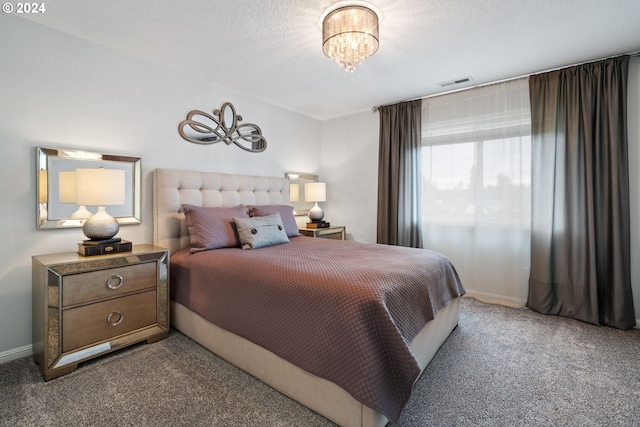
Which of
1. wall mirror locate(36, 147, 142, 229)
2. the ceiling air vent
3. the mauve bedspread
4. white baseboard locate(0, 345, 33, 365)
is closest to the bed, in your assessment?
the mauve bedspread

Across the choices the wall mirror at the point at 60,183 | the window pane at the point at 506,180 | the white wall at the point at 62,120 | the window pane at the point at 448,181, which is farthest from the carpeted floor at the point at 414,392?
the window pane at the point at 448,181

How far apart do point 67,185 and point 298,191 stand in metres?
2.67

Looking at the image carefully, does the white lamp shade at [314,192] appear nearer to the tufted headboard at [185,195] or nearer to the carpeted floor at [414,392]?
the tufted headboard at [185,195]

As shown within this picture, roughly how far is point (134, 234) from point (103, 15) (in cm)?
173

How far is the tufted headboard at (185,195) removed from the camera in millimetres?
2812

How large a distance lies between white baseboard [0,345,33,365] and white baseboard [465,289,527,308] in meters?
4.14

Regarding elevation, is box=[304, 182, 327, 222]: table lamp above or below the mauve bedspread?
above

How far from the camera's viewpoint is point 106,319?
2.11m

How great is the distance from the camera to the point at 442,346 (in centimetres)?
232

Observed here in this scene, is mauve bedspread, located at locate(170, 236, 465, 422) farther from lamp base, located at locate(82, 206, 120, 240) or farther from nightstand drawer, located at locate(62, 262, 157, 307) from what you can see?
lamp base, located at locate(82, 206, 120, 240)

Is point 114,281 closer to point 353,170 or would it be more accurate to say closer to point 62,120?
point 62,120

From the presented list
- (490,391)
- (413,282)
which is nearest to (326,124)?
(413,282)

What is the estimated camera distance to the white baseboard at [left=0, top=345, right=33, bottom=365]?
6.82 feet

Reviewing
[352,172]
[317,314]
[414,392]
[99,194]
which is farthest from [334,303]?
[352,172]
